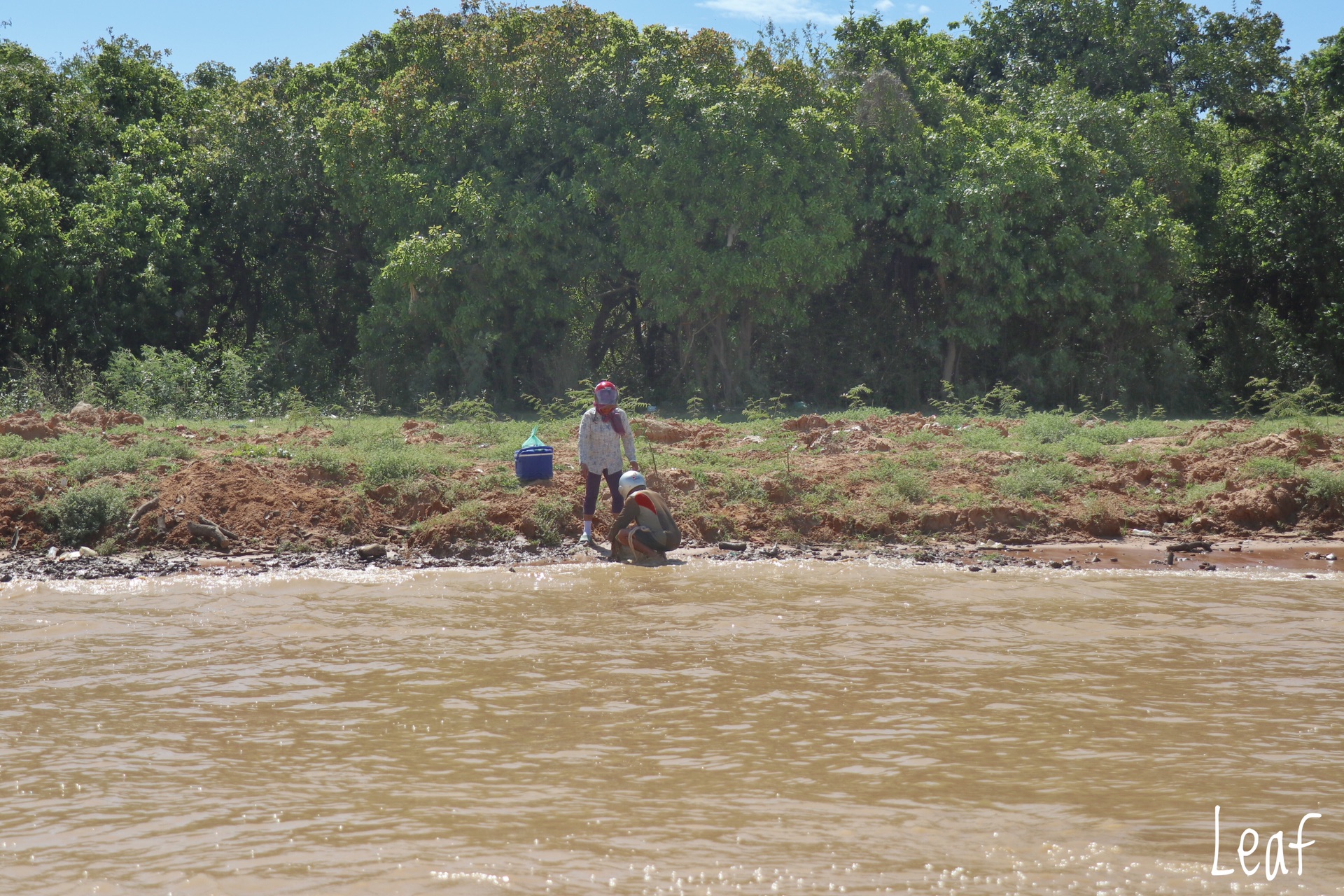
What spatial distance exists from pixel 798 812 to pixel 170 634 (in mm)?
4849

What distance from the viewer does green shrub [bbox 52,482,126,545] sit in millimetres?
10711

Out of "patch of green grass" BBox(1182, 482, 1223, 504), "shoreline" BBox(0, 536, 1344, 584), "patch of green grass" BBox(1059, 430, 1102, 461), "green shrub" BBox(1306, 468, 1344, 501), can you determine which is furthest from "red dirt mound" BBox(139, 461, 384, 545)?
"green shrub" BBox(1306, 468, 1344, 501)

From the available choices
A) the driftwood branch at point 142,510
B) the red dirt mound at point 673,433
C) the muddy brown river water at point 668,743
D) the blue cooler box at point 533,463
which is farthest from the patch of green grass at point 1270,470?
the driftwood branch at point 142,510

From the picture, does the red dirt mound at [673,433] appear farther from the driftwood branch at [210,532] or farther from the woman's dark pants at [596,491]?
the driftwood branch at [210,532]

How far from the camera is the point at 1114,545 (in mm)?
11070

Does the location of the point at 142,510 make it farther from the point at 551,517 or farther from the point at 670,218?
the point at 670,218

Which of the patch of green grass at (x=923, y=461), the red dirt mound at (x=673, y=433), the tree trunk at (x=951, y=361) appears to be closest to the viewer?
the patch of green grass at (x=923, y=461)

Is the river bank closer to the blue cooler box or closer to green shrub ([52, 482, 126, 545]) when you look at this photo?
green shrub ([52, 482, 126, 545])

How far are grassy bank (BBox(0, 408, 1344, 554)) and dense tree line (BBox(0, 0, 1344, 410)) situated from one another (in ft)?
29.0

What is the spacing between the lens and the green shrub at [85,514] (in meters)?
10.7

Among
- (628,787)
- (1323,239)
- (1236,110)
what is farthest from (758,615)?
(1236,110)

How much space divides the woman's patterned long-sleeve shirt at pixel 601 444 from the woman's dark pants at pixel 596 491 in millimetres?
72

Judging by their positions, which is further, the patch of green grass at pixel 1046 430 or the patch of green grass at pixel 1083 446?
the patch of green grass at pixel 1046 430

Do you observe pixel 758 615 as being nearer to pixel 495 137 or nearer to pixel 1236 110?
pixel 495 137
